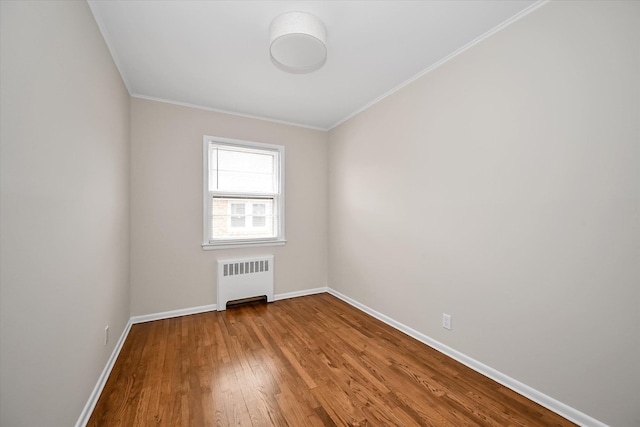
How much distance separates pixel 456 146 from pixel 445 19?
0.97m

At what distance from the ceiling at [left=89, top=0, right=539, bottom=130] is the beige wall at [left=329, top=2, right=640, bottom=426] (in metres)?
0.30

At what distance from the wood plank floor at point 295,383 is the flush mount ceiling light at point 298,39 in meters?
2.57

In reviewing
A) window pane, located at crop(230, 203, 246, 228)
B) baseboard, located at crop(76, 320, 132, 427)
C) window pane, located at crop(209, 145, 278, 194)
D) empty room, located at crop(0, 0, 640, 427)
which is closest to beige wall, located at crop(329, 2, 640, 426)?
empty room, located at crop(0, 0, 640, 427)

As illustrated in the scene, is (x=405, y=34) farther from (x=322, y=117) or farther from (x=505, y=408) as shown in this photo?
(x=505, y=408)

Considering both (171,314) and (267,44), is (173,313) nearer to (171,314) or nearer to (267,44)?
(171,314)

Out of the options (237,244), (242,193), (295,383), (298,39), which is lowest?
(295,383)

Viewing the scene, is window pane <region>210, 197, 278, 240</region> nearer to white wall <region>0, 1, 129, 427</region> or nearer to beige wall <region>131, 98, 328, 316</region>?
beige wall <region>131, 98, 328, 316</region>

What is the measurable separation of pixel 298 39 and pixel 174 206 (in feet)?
8.22

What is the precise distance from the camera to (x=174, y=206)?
3297mm

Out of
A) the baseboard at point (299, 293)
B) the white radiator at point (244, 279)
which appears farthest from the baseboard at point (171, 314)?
the baseboard at point (299, 293)

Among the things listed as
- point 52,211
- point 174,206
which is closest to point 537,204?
point 52,211

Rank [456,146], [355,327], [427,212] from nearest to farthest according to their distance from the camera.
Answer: [456,146], [427,212], [355,327]

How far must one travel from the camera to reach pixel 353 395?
1.86 metres

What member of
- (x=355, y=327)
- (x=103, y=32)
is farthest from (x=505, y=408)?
(x=103, y=32)
